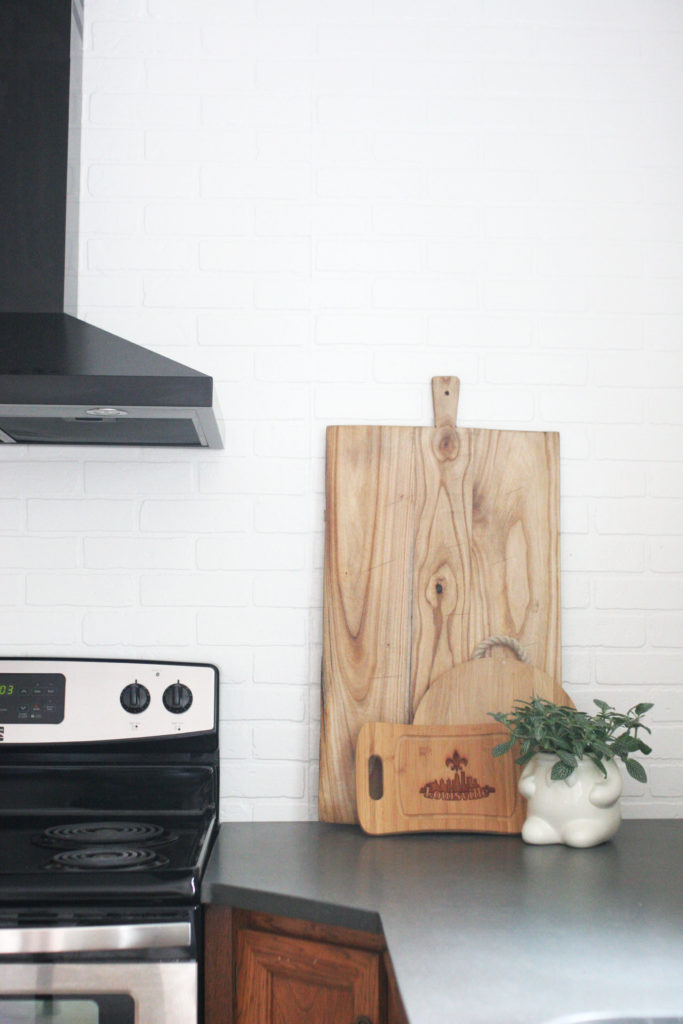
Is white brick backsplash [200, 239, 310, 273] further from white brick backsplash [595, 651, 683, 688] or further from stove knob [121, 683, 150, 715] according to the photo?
white brick backsplash [595, 651, 683, 688]

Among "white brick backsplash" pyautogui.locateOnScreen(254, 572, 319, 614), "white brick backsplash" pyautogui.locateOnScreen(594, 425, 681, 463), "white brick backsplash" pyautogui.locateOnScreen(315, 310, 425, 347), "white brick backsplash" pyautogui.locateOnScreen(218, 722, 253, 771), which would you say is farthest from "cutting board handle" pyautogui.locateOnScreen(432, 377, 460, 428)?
"white brick backsplash" pyautogui.locateOnScreen(218, 722, 253, 771)

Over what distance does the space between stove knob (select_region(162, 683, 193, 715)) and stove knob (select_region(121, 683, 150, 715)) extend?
0.13ft

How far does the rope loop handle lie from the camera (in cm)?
193

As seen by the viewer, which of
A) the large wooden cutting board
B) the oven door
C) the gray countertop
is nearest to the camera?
the gray countertop

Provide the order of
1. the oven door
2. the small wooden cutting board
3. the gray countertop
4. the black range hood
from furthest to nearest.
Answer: the small wooden cutting board
the black range hood
the oven door
the gray countertop

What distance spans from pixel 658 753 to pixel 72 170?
1.72m

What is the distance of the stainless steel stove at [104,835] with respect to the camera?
4.41 ft

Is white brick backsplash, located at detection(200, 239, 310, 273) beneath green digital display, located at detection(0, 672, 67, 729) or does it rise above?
above

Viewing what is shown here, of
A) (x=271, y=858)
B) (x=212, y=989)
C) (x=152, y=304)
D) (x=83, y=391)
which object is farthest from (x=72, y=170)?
(x=212, y=989)

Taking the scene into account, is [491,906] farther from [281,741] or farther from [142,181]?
[142,181]

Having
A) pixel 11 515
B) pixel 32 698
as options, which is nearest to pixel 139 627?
pixel 32 698

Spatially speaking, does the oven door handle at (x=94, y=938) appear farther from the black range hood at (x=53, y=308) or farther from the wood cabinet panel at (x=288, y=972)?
the black range hood at (x=53, y=308)

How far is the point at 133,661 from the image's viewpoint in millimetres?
1899

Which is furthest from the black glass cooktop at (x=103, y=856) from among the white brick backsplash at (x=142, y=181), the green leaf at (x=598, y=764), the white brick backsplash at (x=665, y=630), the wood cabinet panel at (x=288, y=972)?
the white brick backsplash at (x=142, y=181)
